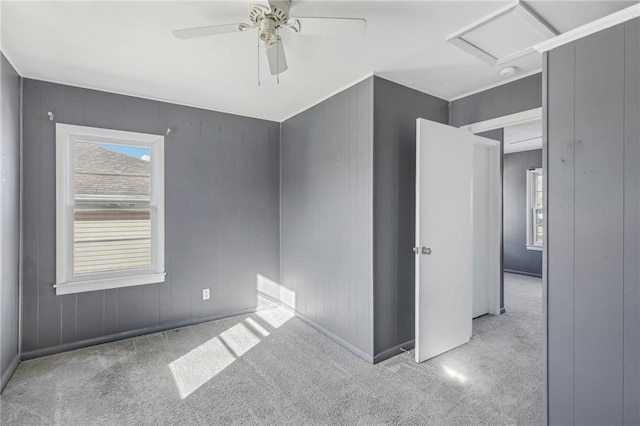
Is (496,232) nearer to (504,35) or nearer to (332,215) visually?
(332,215)

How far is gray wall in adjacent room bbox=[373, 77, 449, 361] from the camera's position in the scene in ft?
8.91

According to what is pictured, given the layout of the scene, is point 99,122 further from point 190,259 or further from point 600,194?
point 600,194

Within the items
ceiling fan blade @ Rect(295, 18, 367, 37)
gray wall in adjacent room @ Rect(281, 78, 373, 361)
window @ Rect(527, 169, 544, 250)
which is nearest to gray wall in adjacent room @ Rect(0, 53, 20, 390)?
ceiling fan blade @ Rect(295, 18, 367, 37)

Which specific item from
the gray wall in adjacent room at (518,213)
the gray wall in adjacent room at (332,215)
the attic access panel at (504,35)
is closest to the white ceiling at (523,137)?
the gray wall in adjacent room at (518,213)

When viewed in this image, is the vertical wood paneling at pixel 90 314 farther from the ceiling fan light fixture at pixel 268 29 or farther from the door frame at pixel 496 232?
the door frame at pixel 496 232

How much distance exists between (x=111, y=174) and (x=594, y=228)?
12.2 feet

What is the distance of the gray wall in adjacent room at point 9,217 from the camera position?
226 centimetres

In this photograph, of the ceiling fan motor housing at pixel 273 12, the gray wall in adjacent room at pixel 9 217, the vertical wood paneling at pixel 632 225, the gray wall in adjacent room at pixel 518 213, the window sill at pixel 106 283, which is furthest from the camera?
the gray wall in adjacent room at pixel 518 213

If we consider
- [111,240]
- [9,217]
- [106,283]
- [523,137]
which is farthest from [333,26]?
[523,137]

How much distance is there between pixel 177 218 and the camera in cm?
341

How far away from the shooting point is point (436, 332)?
9.04ft

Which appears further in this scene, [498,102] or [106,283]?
[106,283]

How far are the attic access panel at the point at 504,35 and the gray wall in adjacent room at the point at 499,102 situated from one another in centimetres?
45

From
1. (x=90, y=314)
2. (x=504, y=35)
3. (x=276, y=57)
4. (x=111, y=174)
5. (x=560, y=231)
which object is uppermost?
(x=504, y=35)
